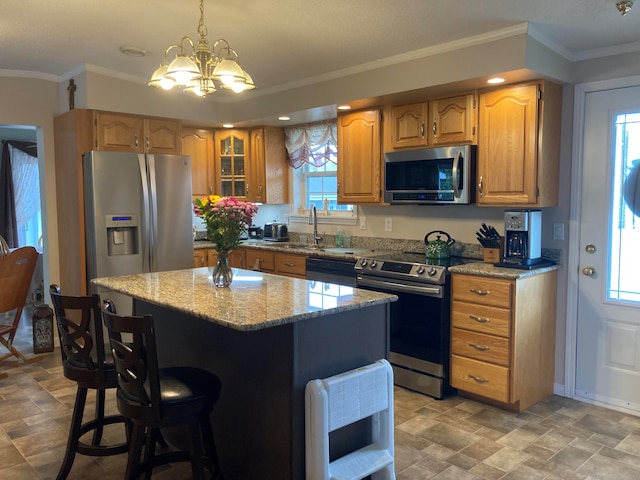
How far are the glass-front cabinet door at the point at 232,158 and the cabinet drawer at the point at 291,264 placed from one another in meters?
1.08

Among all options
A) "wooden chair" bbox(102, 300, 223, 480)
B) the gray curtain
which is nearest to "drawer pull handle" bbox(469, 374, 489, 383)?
"wooden chair" bbox(102, 300, 223, 480)

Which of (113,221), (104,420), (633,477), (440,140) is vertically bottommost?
(633,477)

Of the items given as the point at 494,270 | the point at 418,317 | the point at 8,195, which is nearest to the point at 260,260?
the point at 418,317

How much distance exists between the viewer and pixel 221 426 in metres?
2.54

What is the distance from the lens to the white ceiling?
2.85 meters

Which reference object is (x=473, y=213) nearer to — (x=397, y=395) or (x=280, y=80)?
(x=397, y=395)

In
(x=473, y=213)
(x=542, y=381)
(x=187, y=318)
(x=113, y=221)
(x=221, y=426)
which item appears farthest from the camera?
(x=113, y=221)

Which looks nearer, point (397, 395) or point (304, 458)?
point (304, 458)

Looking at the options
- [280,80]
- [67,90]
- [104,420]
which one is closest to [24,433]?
[104,420]

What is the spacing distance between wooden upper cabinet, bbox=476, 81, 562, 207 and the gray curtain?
6.35 m

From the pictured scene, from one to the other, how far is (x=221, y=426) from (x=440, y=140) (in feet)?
8.18

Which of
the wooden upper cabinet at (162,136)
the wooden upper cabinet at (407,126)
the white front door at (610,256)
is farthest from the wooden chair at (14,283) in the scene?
the white front door at (610,256)

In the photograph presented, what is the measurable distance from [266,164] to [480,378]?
10.2 ft

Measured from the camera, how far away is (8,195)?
289 inches
